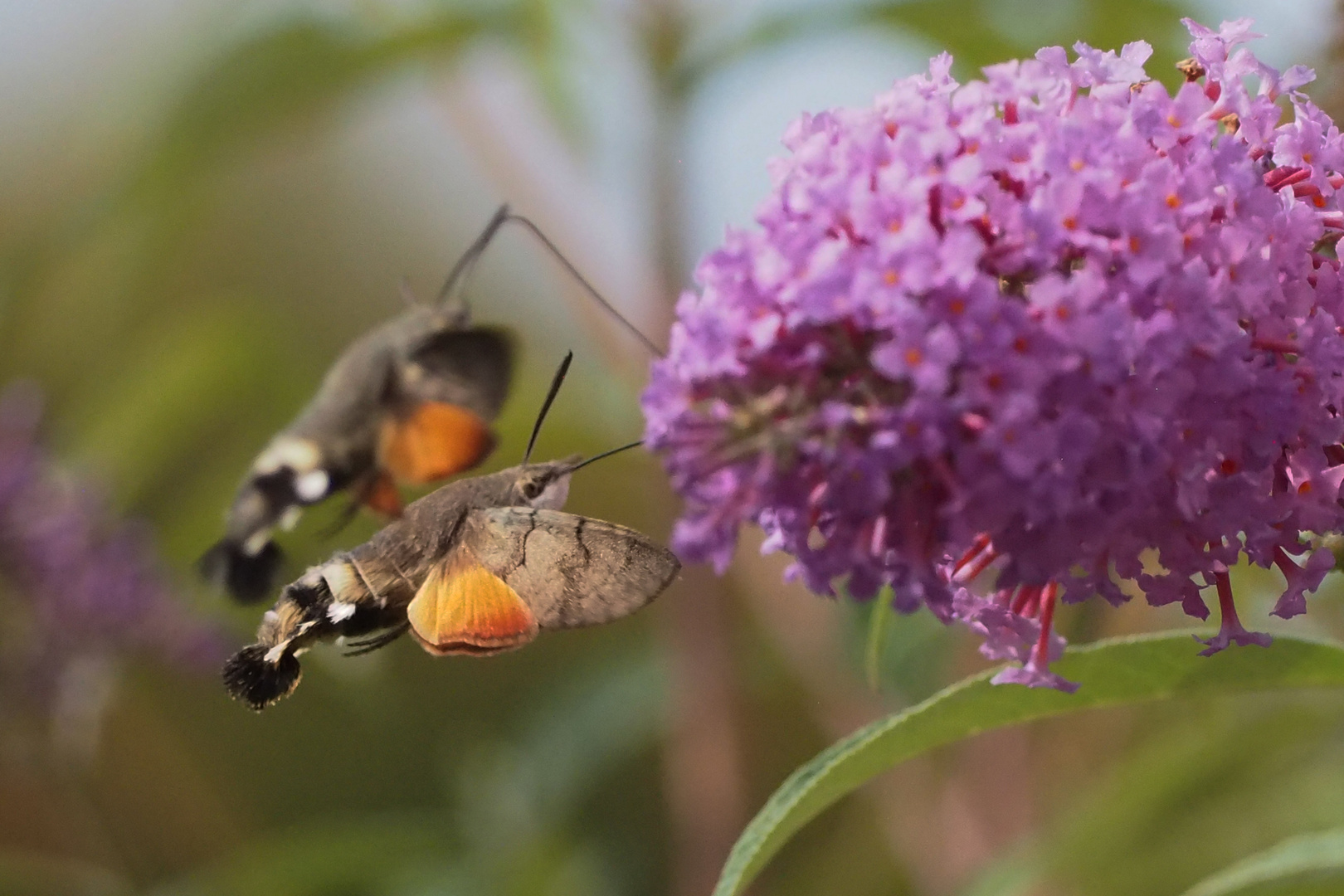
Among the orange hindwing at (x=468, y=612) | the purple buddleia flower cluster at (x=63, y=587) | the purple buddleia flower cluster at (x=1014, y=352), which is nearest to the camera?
the purple buddleia flower cluster at (x=1014, y=352)

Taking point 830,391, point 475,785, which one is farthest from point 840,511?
point 475,785

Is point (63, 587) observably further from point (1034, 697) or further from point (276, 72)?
point (1034, 697)

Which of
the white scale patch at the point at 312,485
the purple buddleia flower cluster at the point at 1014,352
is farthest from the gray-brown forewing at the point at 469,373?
the purple buddleia flower cluster at the point at 1014,352

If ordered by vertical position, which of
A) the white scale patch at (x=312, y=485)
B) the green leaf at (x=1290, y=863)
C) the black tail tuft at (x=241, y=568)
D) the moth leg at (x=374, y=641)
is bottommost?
the green leaf at (x=1290, y=863)

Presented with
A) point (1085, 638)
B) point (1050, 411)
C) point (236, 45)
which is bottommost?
point (1085, 638)

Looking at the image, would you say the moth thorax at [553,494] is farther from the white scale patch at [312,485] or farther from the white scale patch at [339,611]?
the white scale patch at [312,485]

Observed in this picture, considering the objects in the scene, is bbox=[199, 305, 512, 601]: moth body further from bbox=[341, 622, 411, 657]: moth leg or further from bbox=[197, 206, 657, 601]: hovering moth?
bbox=[341, 622, 411, 657]: moth leg

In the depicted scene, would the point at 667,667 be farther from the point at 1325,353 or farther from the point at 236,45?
the point at 1325,353
